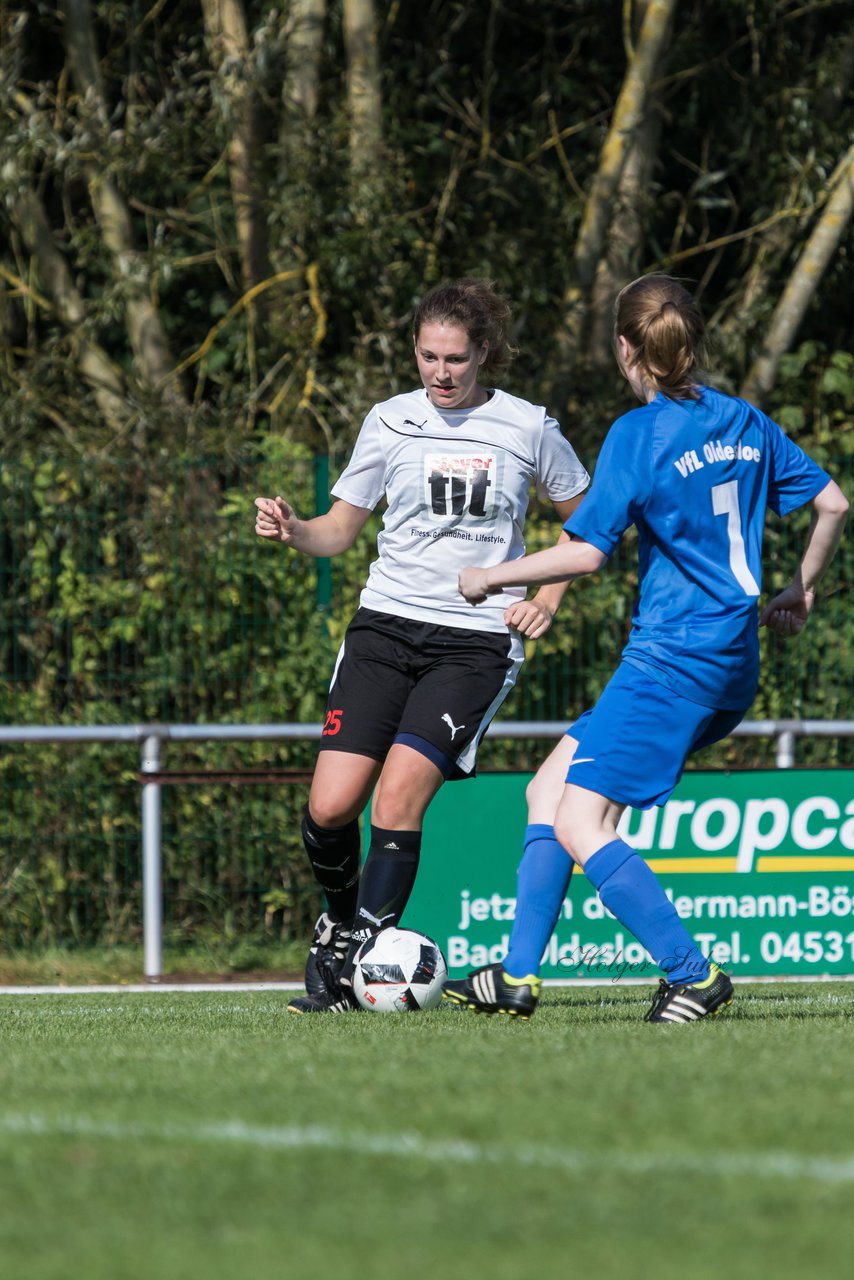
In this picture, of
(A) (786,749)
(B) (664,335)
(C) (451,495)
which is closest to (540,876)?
(C) (451,495)

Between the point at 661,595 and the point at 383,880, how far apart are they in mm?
1306

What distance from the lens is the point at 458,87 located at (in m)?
11.2

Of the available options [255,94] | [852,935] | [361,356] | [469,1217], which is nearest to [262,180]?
[255,94]

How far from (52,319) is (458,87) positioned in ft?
9.87

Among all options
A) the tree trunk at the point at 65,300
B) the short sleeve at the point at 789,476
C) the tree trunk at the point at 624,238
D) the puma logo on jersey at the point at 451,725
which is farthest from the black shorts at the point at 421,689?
the tree trunk at the point at 624,238

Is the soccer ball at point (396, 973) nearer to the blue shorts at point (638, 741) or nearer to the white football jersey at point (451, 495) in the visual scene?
the blue shorts at point (638, 741)

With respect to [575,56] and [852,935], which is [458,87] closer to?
[575,56]

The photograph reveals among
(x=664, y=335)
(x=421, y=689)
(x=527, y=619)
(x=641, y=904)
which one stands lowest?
(x=641, y=904)

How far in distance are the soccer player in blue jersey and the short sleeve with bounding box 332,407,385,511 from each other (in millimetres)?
1039

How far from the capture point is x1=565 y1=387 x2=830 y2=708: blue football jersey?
444 cm

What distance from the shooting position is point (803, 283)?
34.4 ft

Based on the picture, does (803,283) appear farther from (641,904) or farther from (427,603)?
(641,904)

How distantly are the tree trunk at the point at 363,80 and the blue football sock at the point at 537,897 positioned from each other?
20.3ft

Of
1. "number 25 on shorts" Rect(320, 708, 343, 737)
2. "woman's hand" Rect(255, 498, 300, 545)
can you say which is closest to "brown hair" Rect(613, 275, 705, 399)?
"woman's hand" Rect(255, 498, 300, 545)
